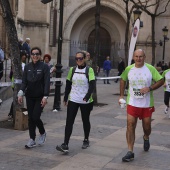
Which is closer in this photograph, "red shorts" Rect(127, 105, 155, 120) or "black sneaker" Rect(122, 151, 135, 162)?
"black sneaker" Rect(122, 151, 135, 162)

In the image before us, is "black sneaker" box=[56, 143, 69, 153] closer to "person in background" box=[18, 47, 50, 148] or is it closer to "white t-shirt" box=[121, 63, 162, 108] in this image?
"person in background" box=[18, 47, 50, 148]

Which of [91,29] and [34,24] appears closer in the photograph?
[34,24]

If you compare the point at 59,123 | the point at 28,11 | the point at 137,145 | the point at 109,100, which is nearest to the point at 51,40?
the point at 28,11

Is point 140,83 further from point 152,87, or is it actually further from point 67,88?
point 67,88

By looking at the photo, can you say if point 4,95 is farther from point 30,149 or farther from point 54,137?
point 30,149

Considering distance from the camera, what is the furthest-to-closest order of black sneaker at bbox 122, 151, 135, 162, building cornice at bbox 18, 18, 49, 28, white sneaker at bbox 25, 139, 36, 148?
building cornice at bbox 18, 18, 49, 28 → white sneaker at bbox 25, 139, 36, 148 → black sneaker at bbox 122, 151, 135, 162

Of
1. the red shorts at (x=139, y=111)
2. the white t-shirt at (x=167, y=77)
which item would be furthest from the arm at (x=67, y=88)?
the white t-shirt at (x=167, y=77)

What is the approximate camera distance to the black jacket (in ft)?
26.0

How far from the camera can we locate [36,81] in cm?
793

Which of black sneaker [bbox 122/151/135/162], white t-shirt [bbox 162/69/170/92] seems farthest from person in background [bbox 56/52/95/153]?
white t-shirt [bbox 162/69/170/92]

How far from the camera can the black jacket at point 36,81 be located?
7.93 meters

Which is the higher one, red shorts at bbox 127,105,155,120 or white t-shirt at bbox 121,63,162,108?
white t-shirt at bbox 121,63,162,108

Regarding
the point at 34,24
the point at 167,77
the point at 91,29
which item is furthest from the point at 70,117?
the point at 91,29

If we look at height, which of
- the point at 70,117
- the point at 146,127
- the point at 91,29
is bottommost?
the point at 146,127
